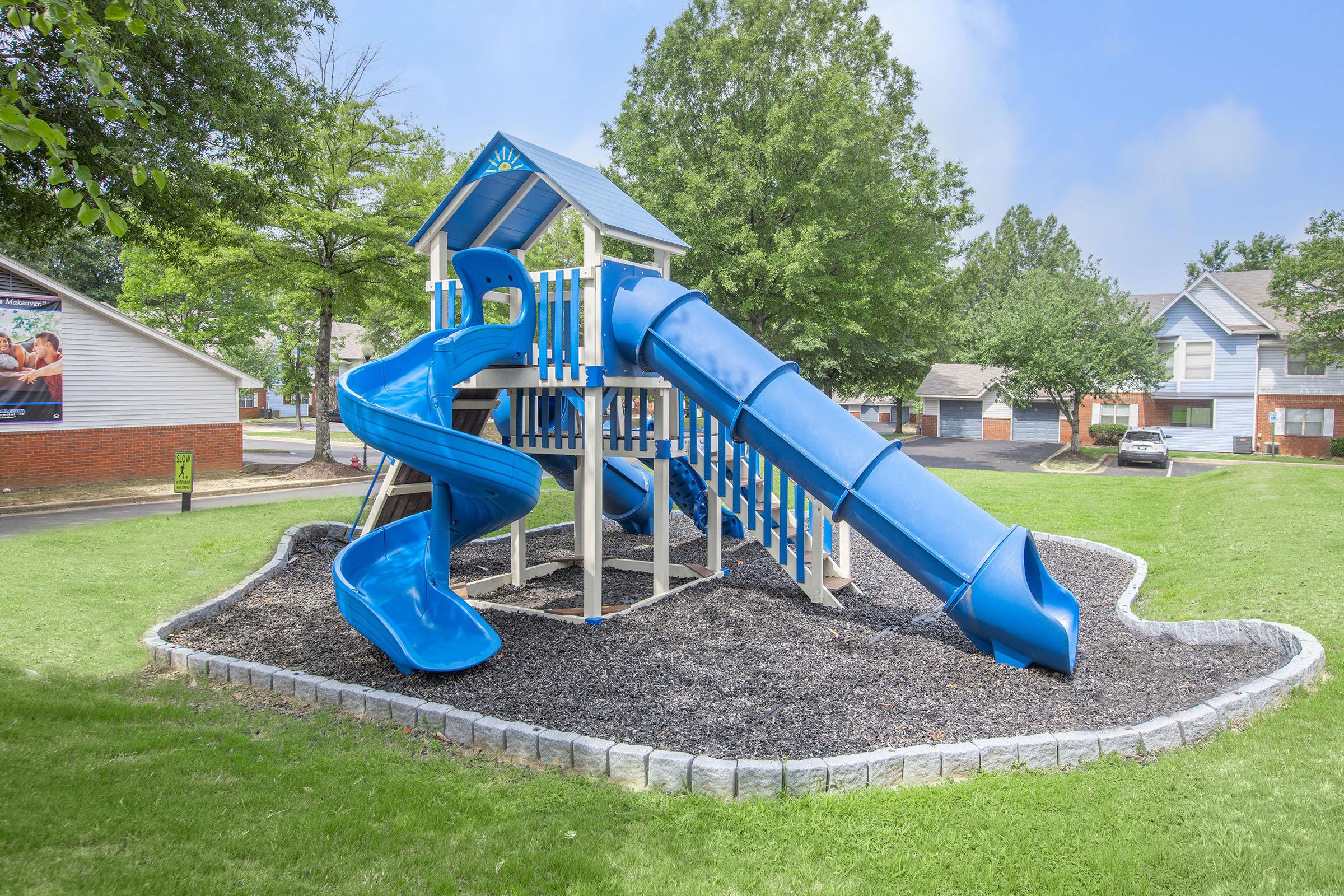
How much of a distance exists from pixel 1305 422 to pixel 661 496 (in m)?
40.2

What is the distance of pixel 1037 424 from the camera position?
48219 mm

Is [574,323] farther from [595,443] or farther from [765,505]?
[765,505]

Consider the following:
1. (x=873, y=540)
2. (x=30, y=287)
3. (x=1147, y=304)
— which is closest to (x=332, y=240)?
(x=30, y=287)

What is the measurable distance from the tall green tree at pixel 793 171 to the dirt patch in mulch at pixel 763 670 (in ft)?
48.5

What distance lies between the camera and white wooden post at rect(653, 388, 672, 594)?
30.2 ft

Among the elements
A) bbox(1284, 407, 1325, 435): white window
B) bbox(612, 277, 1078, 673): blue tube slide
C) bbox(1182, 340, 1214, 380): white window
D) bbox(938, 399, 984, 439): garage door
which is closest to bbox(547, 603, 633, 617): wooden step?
bbox(612, 277, 1078, 673): blue tube slide

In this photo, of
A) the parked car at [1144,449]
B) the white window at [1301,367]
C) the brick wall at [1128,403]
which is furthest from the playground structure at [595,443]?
the white window at [1301,367]

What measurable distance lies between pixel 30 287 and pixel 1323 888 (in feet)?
77.0

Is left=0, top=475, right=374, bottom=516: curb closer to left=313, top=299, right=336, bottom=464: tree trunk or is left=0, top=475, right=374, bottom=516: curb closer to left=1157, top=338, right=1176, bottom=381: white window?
left=313, top=299, right=336, bottom=464: tree trunk

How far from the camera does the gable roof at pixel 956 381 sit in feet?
170

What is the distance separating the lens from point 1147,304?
36.8 m

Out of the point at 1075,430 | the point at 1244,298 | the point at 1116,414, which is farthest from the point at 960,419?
the point at 1244,298

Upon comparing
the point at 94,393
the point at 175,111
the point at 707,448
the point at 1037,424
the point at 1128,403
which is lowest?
the point at 1037,424

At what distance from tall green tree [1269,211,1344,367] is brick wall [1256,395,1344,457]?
269cm
